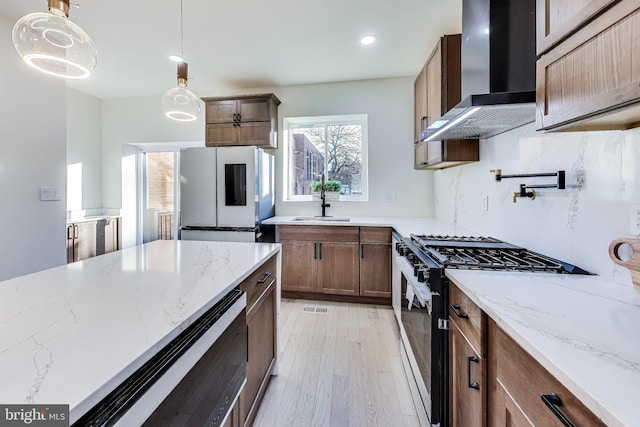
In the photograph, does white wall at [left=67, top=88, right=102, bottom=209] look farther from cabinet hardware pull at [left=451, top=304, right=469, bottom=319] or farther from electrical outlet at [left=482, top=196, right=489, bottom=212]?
electrical outlet at [left=482, top=196, right=489, bottom=212]

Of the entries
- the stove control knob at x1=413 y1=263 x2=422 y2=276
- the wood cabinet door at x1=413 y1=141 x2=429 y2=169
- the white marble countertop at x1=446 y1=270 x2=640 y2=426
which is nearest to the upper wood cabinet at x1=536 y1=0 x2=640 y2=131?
the white marble countertop at x1=446 y1=270 x2=640 y2=426

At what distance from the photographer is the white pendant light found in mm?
1082

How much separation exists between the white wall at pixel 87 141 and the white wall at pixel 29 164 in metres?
1.54

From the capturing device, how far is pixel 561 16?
883 mm

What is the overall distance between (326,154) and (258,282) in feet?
9.05

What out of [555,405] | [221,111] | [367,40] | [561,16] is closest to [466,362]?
[555,405]

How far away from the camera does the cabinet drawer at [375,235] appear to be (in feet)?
9.75

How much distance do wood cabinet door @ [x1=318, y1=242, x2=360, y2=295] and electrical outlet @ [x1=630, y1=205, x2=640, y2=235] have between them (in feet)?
7.12

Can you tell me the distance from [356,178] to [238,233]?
1722 mm

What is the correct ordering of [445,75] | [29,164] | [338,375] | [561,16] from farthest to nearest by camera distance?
[29,164] < [445,75] < [338,375] < [561,16]

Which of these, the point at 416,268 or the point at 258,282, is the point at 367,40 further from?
the point at 258,282

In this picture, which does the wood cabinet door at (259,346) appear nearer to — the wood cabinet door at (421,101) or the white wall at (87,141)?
Answer: the wood cabinet door at (421,101)

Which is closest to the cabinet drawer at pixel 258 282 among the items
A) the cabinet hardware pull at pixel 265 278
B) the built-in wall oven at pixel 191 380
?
the cabinet hardware pull at pixel 265 278

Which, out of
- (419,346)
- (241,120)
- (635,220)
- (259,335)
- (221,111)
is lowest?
(419,346)
